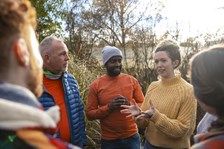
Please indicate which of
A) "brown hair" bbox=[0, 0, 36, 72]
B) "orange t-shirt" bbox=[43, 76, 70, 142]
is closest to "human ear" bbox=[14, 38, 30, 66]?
"brown hair" bbox=[0, 0, 36, 72]

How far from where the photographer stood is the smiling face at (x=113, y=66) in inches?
177

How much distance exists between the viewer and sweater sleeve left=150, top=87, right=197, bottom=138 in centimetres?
346

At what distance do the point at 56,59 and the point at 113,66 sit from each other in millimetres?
929

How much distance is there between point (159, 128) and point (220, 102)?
164cm

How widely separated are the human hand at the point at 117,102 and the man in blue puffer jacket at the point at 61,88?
1.51 ft

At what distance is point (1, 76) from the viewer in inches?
53.5

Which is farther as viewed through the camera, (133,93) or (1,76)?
(133,93)

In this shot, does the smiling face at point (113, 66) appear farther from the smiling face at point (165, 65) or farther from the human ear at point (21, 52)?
the human ear at point (21, 52)

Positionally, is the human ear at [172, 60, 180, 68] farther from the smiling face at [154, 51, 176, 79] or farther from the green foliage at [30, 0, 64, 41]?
the green foliage at [30, 0, 64, 41]

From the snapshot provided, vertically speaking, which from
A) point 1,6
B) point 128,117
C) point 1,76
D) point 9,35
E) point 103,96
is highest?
point 1,6

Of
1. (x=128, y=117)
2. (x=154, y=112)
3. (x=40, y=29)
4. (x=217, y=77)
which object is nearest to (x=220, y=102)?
(x=217, y=77)

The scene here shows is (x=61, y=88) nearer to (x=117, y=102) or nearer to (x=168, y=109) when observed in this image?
(x=117, y=102)

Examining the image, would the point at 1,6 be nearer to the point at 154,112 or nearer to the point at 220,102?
the point at 220,102

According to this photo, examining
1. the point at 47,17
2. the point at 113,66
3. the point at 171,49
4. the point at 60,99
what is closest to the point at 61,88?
the point at 60,99
